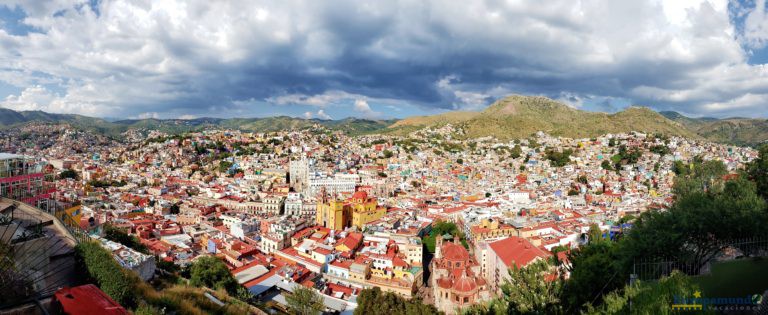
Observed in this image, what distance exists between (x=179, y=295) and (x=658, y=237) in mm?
9733

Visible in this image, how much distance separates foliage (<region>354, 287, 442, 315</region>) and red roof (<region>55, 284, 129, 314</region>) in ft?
36.5

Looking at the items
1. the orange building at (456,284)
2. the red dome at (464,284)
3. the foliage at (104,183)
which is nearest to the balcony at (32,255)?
the orange building at (456,284)

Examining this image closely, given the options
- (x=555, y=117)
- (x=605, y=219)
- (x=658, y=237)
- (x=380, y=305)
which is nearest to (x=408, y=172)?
(x=605, y=219)

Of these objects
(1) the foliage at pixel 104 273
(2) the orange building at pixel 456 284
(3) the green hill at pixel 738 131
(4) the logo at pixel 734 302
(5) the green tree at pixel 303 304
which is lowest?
(2) the orange building at pixel 456 284

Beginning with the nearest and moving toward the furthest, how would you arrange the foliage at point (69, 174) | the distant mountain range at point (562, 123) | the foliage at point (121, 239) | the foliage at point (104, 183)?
the foliage at point (121, 239), the foliage at point (104, 183), the foliage at point (69, 174), the distant mountain range at point (562, 123)

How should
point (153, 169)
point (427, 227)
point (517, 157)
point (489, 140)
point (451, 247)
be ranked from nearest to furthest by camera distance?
point (451, 247) < point (427, 227) < point (153, 169) < point (517, 157) < point (489, 140)

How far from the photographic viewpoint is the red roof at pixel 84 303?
3.87 metres

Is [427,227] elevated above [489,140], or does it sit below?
below

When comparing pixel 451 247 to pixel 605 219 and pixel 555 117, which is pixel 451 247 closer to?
pixel 605 219

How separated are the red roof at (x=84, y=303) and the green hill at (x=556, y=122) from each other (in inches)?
3578

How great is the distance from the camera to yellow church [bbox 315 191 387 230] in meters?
30.0

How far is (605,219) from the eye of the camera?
2722 centimetres

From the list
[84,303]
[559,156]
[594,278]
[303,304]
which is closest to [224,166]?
[303,304]

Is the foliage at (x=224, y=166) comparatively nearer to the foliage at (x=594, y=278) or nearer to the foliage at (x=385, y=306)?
the foliage at (x=385, y=306)
